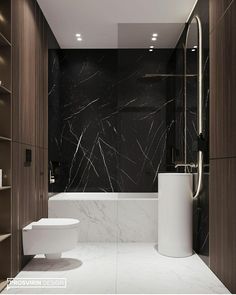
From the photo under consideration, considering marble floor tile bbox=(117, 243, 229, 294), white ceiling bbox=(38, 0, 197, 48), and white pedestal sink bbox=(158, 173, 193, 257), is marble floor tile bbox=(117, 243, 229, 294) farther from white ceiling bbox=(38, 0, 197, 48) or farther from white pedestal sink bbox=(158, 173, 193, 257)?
white ceiling bbox=(38, 0, 197, 48)

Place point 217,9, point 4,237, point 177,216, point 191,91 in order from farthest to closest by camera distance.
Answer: point 191,91
point 177,216
point 217,9
point 4,237

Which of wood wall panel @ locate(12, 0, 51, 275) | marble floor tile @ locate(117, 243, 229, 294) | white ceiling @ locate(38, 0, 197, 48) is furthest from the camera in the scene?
white ceiling @ locate(38, 0, 197, 48)

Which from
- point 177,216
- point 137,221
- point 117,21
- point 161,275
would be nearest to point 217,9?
point 117,21

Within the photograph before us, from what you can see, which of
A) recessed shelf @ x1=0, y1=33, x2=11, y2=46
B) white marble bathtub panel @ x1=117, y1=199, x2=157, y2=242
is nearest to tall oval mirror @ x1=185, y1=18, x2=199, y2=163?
white marble bathtub panel @ x1=117, y1=199, x2=157, y2=242

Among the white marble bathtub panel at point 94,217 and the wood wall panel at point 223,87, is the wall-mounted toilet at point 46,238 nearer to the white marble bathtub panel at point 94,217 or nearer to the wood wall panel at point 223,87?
the white marble bathtub panel at point 94,217

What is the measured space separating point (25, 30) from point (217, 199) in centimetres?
231

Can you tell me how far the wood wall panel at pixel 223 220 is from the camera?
2287 millimetres

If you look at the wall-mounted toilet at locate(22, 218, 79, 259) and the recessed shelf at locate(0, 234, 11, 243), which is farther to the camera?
the wall-mounted toilet at locate(22, 218, 79, 259)

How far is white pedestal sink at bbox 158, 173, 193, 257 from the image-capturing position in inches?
128

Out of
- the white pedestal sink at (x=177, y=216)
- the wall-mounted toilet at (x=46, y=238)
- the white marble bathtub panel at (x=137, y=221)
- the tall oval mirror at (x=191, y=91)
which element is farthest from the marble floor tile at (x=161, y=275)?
the tall oval mirror at (x=191, y=91)

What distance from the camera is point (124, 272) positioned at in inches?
109

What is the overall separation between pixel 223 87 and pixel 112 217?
6.84 ft

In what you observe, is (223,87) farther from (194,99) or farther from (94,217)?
(94,217)

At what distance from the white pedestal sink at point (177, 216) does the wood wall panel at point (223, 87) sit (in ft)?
2.10
